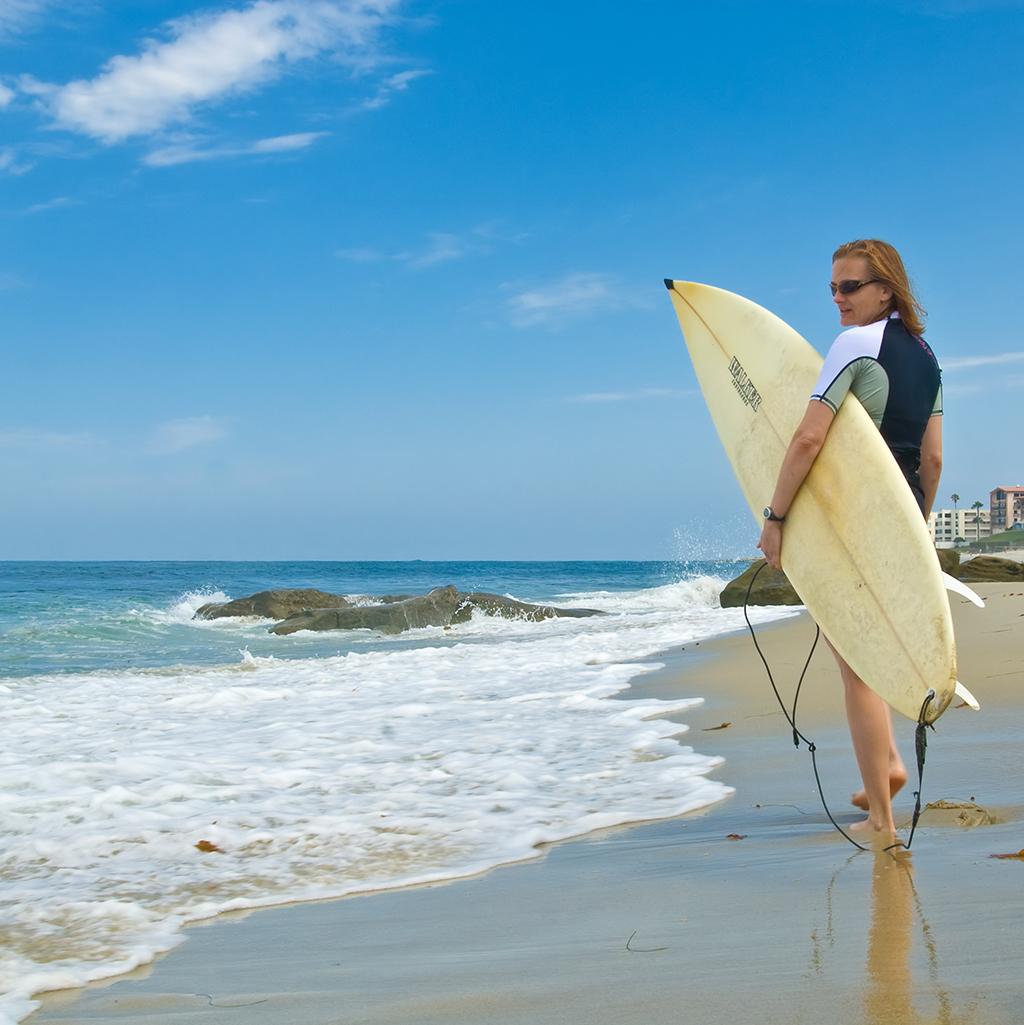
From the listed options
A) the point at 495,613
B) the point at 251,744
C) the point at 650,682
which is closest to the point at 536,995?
the point at 251,744

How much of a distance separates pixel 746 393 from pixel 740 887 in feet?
6.21

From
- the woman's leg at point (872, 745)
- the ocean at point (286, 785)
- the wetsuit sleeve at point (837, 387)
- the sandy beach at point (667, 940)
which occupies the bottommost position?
the ocean at point (286, 785)

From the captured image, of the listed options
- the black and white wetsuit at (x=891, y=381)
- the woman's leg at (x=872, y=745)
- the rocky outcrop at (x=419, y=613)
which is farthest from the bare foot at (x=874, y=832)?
the rocky outcrop at (x=419, y=613)

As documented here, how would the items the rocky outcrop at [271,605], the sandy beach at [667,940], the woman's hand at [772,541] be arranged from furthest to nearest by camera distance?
the rocky outcrop at [271,605]
the woman's hand at [772,541]
the sandy beach at [667,940]

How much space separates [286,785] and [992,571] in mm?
14397

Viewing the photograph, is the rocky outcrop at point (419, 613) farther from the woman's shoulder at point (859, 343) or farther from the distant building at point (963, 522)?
the distant building at point (963, 522)

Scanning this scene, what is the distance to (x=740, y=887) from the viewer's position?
2.45 meters

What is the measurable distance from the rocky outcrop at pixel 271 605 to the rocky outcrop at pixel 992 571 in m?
10.9

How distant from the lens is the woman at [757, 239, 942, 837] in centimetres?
288

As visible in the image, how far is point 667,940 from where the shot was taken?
2100mm

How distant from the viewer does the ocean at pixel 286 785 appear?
281cm

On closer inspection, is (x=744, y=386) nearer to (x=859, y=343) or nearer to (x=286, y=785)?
(x=859, y=343)

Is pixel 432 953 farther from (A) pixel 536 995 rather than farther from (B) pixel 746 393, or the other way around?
(B) pixel 746 393

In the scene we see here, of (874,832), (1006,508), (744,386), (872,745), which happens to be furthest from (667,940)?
(1006,508)
